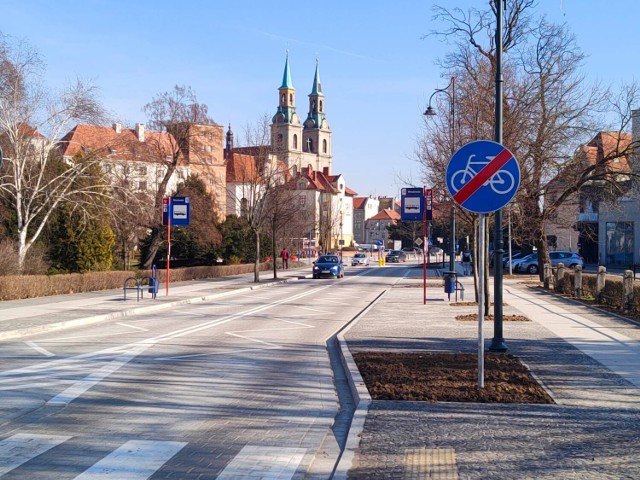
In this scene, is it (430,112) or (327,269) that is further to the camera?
(327,269)

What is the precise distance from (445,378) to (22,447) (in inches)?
219

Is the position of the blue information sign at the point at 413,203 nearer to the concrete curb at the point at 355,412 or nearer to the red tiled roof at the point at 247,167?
the concrete curb at the point at 355,412

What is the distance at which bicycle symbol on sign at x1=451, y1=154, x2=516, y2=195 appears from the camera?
29.6ft

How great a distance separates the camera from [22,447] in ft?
22.9

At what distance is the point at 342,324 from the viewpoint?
64.0 feet

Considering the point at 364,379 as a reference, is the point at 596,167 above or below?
above

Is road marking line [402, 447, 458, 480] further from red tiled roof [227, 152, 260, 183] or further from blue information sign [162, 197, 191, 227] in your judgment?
red tiled roof [227, 152, 260, 183]

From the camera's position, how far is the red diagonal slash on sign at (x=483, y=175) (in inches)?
356

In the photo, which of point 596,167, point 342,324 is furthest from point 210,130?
point 342,324

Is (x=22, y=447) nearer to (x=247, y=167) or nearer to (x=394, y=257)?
(x=247, y=167)

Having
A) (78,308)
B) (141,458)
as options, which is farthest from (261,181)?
(141,458)

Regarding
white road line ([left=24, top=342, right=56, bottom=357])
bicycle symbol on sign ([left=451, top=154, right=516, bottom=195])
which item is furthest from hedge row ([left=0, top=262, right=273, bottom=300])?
bicycle symbol on sign ([left=451, top=154, right=516, bottom=195])

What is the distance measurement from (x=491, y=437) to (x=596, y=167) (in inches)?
1143

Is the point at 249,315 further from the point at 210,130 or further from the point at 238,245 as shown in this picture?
the point at 238,245
